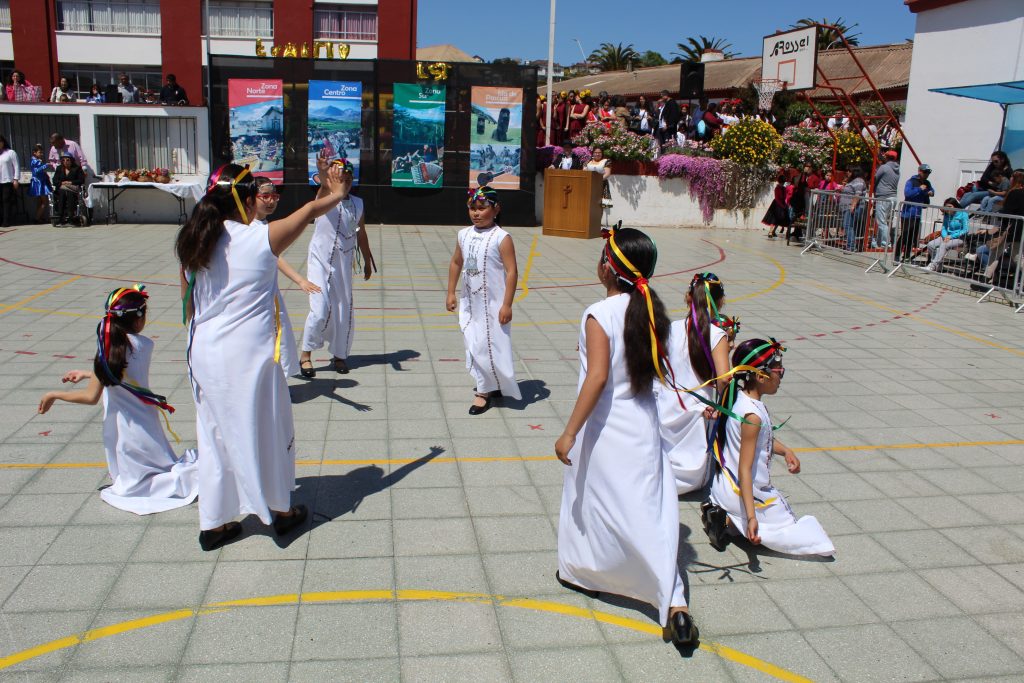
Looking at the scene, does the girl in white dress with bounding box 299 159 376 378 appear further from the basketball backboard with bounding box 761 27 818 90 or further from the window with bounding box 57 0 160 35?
the window with bounding box 57 0 160 35

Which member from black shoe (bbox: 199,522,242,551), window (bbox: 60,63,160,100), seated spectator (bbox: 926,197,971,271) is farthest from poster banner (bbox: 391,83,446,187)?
window (bbox: 60,63,160,100)

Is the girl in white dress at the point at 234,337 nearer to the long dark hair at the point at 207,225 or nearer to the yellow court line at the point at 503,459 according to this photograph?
the long dark hair at the point at 207,225

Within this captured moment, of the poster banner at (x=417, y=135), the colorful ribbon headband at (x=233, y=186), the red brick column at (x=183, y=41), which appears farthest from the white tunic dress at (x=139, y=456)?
the red brick column at (x=183, y=41)

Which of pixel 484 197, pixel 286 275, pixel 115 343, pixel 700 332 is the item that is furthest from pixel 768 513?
pixel 286 275

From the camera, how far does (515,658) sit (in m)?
3.57

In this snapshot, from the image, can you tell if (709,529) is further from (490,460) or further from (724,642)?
(490,460)

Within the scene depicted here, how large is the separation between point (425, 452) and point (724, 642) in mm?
2635

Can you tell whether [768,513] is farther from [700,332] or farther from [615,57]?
[615,57]

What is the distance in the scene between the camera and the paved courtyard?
3.59 meters

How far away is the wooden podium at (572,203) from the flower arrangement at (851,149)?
6627mm

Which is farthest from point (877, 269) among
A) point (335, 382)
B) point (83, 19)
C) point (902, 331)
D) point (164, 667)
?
point (83, 19)

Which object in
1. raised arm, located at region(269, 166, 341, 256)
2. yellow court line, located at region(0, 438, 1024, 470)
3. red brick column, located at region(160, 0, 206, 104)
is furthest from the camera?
red brick column, located at region(160, 0, 206, 104)

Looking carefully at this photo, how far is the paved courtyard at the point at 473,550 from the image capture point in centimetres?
359

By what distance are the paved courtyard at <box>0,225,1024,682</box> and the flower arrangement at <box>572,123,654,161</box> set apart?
1172 cm
